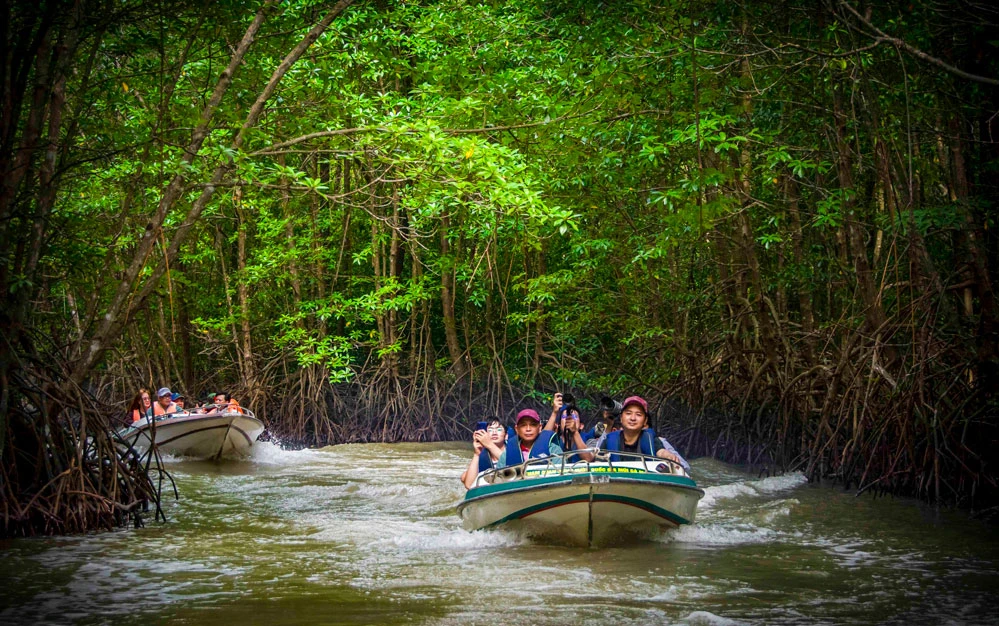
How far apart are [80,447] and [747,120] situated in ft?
28.0

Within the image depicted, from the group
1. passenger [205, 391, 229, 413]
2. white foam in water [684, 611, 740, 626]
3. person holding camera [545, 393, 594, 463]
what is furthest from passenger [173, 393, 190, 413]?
white foam in water [684, 611, 740, 626]

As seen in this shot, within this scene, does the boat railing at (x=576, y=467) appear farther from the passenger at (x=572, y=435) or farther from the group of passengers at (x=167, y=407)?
the group of passengers at (x=167, y=407)

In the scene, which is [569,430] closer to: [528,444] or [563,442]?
[563,442]

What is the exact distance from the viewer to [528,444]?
9320 mm

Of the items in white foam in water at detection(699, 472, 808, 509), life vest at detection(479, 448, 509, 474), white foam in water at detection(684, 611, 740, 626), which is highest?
life vest at detection(479, 448, 509, 474)

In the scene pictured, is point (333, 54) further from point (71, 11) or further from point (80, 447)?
point (80, 447)

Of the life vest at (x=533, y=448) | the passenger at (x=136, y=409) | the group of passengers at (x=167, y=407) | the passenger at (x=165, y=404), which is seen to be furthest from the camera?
the passenger at (x=165, y=404)

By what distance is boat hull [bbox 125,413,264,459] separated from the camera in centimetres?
1611

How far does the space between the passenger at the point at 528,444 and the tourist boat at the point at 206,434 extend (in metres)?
8.09

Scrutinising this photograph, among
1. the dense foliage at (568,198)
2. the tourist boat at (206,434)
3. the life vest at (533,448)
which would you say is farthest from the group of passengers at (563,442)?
the tourist boat at (206,434)

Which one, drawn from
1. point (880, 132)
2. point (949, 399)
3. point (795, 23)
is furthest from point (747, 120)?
point (949, 399)

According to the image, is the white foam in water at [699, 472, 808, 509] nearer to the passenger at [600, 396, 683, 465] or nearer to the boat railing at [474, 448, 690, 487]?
the passenger at [600, 396, 683, 465]

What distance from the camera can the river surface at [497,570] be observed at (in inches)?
242

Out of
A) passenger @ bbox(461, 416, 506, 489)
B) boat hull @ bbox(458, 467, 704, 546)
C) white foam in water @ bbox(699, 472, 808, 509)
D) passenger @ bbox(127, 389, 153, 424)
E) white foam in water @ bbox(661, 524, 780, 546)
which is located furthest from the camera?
passenger @ bbox(127, 389, 153, 424)
